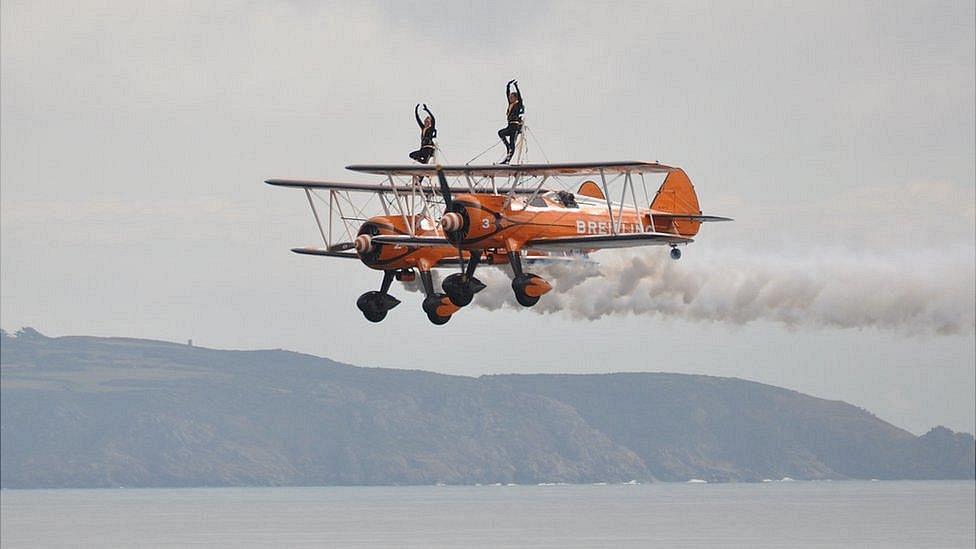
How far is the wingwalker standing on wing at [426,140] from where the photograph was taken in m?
81.9

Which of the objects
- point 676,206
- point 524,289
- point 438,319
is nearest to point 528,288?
point 524,289

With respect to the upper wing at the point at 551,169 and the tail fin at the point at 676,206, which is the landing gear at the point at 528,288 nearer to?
the upper wing at the point at 551,169

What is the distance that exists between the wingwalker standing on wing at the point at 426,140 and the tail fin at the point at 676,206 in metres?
11.4

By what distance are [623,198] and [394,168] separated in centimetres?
1061

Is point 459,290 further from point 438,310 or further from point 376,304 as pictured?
point 376,304

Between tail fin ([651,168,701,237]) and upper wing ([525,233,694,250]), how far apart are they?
33.5ft

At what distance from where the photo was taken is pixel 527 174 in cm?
7719

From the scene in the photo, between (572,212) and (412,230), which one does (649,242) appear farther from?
(412,230)

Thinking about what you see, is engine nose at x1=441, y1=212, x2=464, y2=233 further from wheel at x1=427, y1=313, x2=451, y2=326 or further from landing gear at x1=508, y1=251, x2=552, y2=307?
wheel at x1=427, y1=313, x2=451, y2=326

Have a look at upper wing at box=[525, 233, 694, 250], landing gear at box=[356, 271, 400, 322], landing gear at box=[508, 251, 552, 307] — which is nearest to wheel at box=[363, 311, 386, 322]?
landing gear at box=[356, 271, 400, 322]

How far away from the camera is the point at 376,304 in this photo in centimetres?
7975

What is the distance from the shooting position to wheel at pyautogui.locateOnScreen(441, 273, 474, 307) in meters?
74.6

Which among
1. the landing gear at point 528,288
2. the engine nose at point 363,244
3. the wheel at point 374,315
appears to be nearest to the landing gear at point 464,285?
the landing gear at point 528,288

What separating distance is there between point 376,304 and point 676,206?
Result: 17078mm
